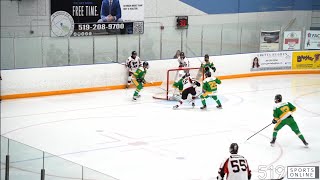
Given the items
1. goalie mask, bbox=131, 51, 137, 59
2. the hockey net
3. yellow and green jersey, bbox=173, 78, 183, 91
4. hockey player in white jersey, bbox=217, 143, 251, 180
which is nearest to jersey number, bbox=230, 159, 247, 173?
hockey player in white jersey, bbox=217, 143, 251, 180

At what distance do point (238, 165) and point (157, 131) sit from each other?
5.95m

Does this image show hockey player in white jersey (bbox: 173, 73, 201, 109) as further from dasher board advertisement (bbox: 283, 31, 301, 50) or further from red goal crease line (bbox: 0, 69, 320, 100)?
dasher board advertisement (bbox: 283, 31, 301, 50)

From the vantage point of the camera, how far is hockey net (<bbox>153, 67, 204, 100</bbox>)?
19.1 m

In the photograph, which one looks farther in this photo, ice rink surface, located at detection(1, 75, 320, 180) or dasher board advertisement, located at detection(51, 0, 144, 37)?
dasher board advertisement, located at detection(51, 0, 144, 37)

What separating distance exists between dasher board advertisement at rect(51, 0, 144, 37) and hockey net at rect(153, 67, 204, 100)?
2631 mm

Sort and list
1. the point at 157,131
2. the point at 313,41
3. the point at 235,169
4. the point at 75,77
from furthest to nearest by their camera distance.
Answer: the point at 313,41, the point at 75,77, the point at 157,131, the point at 235,169

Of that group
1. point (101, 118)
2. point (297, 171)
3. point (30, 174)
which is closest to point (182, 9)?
point (101, 118)

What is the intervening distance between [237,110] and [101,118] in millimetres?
3668

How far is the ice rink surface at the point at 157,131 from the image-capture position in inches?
495

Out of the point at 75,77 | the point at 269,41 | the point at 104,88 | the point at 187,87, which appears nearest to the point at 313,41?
the point at 269,41

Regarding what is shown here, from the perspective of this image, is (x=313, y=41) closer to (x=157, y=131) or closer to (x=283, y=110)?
(x=157, y=131)

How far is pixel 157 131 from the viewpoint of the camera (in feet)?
49.5

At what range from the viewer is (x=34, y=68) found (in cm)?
1909

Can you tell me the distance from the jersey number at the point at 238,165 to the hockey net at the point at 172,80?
9667 mm
